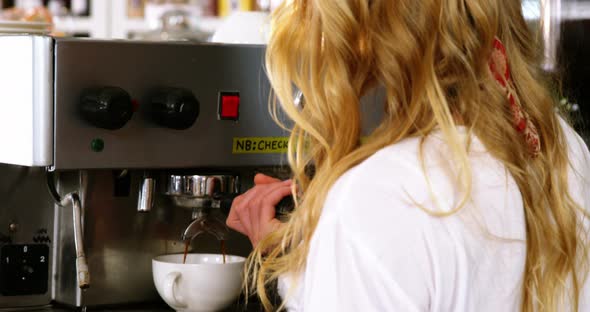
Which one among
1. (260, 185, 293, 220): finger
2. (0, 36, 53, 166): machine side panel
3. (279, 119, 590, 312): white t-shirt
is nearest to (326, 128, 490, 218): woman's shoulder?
(279, 119, 590, 312): white t-shirt

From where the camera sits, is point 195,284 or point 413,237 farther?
point 195,284

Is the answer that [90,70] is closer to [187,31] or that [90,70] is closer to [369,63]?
[369,63]

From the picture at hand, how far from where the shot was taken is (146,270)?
48.1 inches

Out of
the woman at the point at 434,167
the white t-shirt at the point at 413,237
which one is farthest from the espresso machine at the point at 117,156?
the white t-shirt at the point at 413,237

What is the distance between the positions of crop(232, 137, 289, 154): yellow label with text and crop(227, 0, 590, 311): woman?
0.31 meters

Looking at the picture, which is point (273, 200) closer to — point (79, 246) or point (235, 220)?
point (235, 220)

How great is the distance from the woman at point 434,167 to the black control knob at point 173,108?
26cm

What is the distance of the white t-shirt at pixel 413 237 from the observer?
27.7 inches

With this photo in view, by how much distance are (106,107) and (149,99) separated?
74mm

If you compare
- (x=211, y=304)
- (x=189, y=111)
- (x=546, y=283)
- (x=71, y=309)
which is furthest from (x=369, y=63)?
(x=71, y=309)

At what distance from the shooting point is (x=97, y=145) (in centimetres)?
104

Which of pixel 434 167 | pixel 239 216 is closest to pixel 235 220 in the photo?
pixel 239 216

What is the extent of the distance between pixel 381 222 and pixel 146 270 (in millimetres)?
591

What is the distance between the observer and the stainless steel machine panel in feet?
3.34
